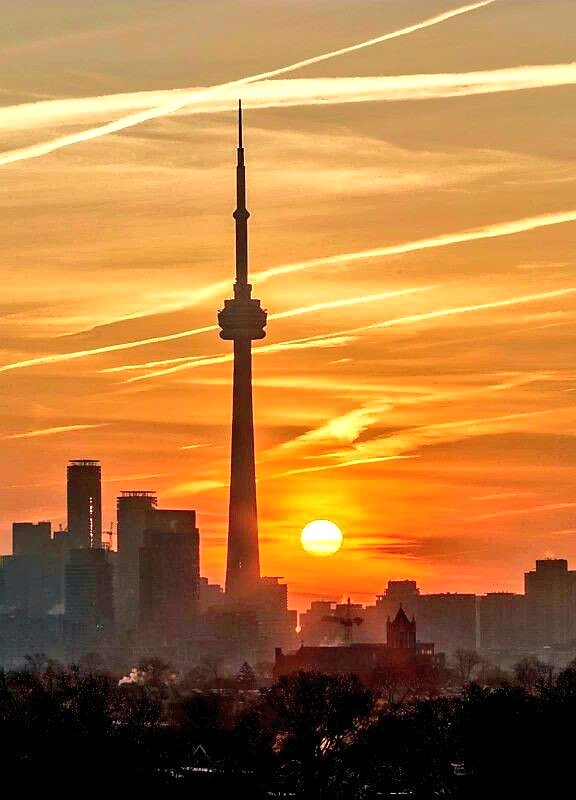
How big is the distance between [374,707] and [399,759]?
109 feet

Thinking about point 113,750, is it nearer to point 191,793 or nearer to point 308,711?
point 191,793

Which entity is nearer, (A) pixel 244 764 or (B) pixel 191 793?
(B) pixel 191 793

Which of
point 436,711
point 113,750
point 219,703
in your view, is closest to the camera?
point 113,750

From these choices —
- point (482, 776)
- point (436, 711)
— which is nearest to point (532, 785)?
point (482, 776)

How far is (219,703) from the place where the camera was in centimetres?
19512

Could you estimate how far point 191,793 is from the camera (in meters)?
136

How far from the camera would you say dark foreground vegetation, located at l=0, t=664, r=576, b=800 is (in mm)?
137125

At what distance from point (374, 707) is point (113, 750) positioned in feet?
145

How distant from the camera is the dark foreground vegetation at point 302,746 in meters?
137

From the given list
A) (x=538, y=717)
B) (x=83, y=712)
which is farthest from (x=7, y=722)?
(x=538, y=717)

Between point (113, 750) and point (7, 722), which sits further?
point (7, 722)

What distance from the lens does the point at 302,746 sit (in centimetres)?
15275

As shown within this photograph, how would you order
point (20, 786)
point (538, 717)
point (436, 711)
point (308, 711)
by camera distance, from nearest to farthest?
point (20, 786) → point (538, 717) → point (308, 711) → point (436, 711)

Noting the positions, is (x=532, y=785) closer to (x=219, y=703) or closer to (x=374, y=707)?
(x=374, y=707)
